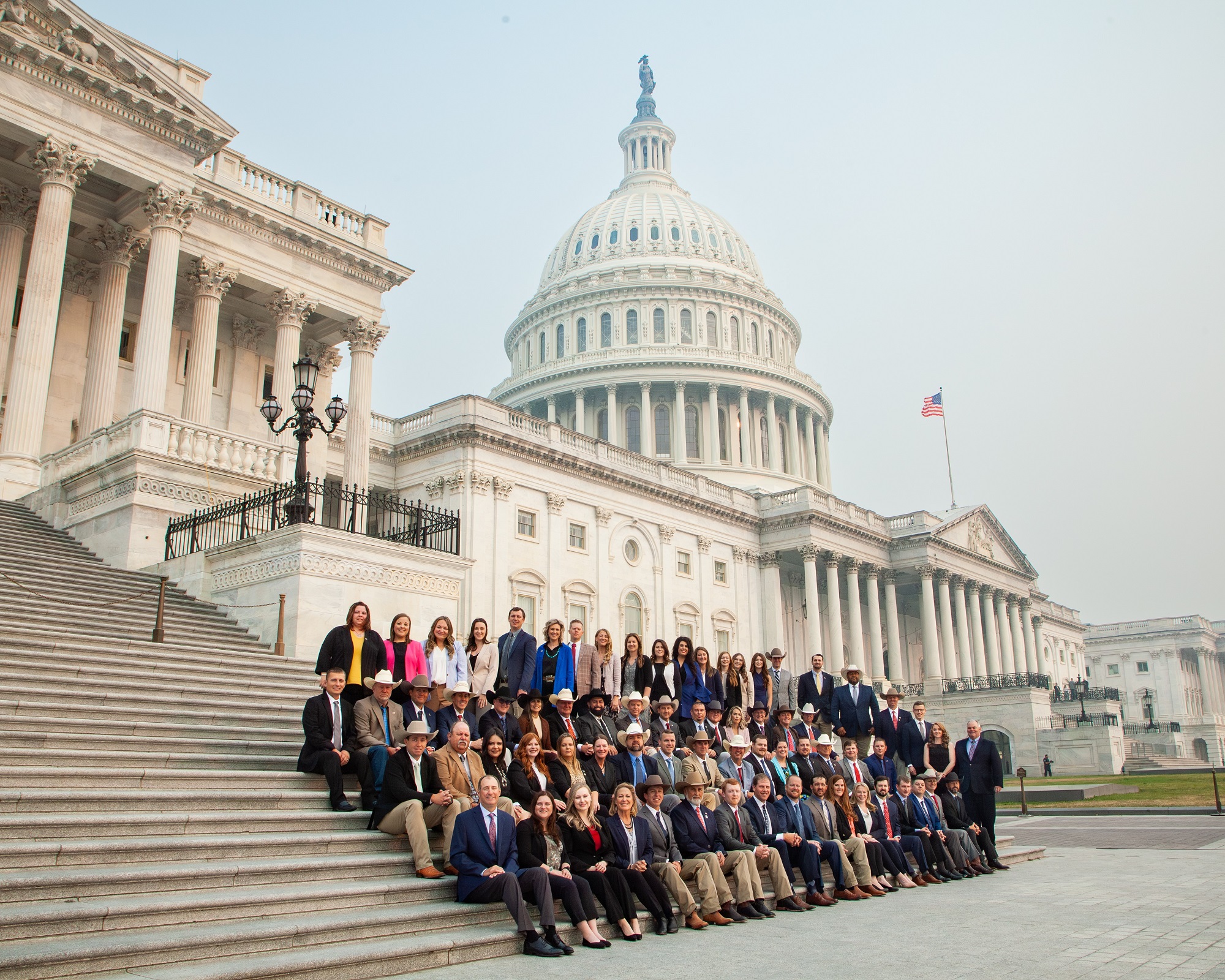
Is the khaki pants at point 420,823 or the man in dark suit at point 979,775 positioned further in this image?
the man in dark suit at point 979,775

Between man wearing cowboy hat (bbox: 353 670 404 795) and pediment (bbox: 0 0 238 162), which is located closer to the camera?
man wearing cowboy hat (bbox: 353 670 404 795)

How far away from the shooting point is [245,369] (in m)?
33.3

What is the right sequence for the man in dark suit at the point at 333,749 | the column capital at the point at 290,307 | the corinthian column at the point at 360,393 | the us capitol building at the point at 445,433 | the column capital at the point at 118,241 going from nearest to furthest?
the man in dark suit at the point at 333,749 < the us capitol building at the point at 445,433 < the column capital at the point at 118,241 < the column capital at the point at 290,307 < the corinthian column at the point at 360,393

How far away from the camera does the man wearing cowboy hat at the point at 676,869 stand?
1042cm

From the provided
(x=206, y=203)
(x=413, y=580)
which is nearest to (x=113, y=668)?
(x=413, y=580)

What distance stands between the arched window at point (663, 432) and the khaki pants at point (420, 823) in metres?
70.1

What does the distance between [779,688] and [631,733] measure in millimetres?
5969

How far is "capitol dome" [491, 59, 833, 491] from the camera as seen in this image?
267 feet

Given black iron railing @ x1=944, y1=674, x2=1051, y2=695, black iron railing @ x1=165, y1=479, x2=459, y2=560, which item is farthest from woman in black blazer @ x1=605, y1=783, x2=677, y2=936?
black iron railing @ x1=944, y1=674, x2=1051, y2=695

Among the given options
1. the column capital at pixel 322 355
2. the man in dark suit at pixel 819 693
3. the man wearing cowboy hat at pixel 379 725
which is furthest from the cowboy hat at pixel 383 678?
the column capital at pixel 322 355

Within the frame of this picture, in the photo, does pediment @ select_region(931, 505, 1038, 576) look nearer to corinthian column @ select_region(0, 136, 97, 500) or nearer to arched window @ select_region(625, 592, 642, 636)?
arched window @ select_region(625, 592, 642, 636)

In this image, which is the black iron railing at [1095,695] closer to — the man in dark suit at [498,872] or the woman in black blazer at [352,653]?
the woman in black blazer at [352,653]

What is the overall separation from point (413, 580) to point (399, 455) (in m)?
27.9

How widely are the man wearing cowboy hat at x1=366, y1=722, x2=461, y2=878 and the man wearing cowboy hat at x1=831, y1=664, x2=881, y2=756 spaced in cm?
834
